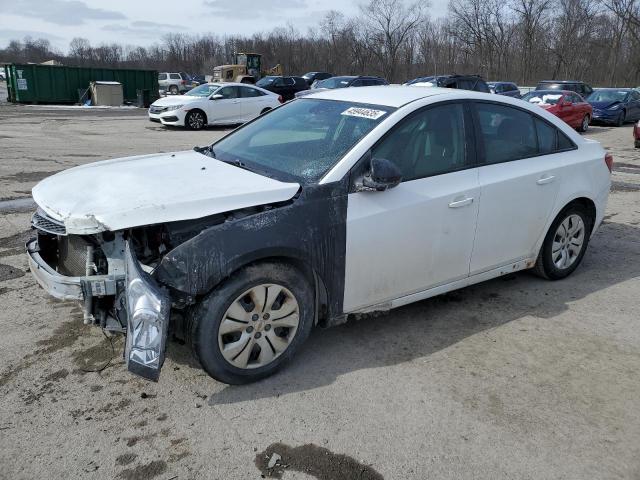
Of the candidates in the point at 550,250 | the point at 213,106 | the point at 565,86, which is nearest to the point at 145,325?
the point at 550,250

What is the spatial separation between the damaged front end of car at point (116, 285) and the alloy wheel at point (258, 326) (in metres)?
0.41

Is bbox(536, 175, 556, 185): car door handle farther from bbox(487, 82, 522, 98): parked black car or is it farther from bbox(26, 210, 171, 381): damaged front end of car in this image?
bbox(487, 82, 522, 98): parked black car

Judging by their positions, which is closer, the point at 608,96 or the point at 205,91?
the point at 205,91

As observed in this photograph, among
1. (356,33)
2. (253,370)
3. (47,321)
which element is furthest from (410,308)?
(356,33)

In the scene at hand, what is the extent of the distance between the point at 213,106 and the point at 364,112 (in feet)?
51.3

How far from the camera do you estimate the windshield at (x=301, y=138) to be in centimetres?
371

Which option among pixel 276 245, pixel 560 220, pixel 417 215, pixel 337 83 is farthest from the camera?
pixel 337 83

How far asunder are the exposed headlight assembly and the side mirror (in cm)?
141

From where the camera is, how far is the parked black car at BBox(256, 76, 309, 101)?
28438mm

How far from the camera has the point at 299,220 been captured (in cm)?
333

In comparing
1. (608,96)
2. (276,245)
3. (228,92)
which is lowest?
(276,245)

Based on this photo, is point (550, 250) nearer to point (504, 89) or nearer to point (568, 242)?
point (568, 242)

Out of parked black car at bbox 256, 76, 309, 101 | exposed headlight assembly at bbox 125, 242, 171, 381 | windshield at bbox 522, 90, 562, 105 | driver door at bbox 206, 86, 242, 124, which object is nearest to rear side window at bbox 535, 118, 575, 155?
exposed headlight assembly at bbox 125, 242, 171, 381

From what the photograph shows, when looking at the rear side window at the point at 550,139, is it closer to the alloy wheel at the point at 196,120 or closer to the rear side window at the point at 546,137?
the rear side window at the point at 546,137
